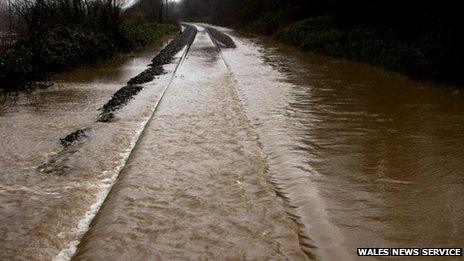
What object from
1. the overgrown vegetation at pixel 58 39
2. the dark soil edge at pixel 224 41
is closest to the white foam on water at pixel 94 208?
the overgrown vegetation at pixel 58 39

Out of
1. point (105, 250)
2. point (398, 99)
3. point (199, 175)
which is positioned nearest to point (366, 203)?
point (199, 175)

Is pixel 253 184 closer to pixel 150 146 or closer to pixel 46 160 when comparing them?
pixel 150 146

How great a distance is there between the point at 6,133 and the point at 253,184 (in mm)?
5465

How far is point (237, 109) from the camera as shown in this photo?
35.8ft

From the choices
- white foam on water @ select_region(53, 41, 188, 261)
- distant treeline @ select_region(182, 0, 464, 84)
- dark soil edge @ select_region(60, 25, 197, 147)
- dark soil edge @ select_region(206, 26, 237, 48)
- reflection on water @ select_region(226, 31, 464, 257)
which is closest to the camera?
white foam on water @ select_region(53, 41, 188, 261)

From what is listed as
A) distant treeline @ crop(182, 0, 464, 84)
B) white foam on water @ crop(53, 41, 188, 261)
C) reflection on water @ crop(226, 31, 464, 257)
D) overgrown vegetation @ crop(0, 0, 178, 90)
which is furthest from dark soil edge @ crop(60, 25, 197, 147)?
distant treeline @ crop(182, 0, 464, 84)

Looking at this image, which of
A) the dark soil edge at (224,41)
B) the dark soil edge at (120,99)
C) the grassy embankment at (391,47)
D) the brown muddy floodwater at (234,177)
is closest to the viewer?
the brown muddy floodwater at (234,177)

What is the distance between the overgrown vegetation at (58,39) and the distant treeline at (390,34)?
11.2m

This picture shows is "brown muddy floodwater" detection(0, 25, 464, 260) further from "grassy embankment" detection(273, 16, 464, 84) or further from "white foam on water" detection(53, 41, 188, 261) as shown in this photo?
"grassy embankment" detection(273, 16, 464, 84)

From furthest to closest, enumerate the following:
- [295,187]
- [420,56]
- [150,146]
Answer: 1. [420,56]
2. [150,146]
3. [295,187]

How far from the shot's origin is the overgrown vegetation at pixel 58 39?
1418 centimetres

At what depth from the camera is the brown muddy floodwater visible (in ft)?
15.8

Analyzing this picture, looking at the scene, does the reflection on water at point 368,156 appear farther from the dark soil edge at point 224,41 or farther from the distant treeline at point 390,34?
the dark soil edge at point 224,41

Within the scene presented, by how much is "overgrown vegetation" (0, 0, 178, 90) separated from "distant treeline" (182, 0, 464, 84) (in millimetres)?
11166
